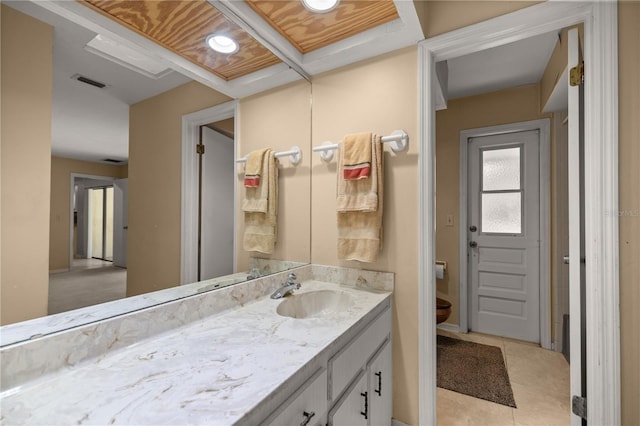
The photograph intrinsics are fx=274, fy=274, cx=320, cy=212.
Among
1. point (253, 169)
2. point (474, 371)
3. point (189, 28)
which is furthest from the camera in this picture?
point (474, 371)

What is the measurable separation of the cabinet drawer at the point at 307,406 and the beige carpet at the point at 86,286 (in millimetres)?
625

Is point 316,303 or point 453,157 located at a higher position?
A: point 453,157

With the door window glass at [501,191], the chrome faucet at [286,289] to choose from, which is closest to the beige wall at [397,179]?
the chrome faucet at [286,289]

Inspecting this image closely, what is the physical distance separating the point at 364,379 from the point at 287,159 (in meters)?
1.25

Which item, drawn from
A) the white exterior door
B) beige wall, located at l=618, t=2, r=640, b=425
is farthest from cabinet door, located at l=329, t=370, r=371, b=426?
the white exterior door

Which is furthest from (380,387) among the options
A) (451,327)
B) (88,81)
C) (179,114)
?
(451,327)

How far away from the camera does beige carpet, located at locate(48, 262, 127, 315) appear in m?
0.73

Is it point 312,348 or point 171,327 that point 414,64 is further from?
point 171,327

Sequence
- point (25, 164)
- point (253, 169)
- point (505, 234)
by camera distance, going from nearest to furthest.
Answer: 1. point (25, 164)
2. point (253, 169)
3. point (505, 234)

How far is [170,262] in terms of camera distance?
102 cm

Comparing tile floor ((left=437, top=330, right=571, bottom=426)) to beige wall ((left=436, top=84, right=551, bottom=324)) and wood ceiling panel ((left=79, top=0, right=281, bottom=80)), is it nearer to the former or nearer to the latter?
beige wall ((left=436, top=84, right=551, bottom=324))

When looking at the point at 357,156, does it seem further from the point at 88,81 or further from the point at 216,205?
the point at 88,81

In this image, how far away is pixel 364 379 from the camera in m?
1.12

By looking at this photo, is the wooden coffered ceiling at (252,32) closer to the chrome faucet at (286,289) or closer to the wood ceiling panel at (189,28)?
the wood ceiling panel at (189,28)
